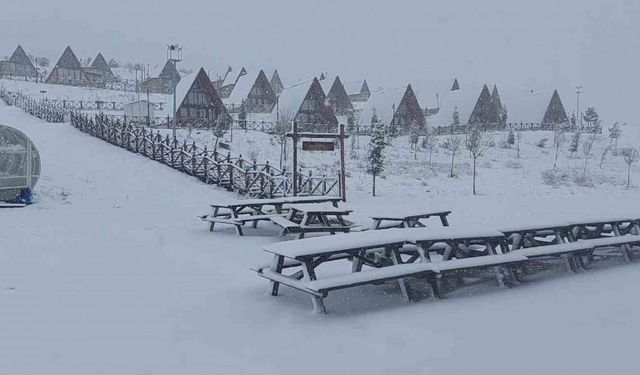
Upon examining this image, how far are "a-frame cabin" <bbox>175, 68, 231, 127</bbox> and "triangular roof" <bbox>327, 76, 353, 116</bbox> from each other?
16.4 m

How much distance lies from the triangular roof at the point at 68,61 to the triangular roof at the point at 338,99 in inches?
Answer: 1278

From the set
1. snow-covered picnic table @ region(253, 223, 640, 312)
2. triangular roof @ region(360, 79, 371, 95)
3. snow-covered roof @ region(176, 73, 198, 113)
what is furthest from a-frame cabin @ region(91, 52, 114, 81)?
snow-covered picnic table @ region(253, 223, 640, 312)

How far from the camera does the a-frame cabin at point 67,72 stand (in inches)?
2596

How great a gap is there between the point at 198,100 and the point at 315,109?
10.5 metres

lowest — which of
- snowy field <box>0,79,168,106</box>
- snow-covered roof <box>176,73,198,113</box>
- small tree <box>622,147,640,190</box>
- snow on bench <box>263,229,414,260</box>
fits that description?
snow on bench <box>263,229,414,260</box>

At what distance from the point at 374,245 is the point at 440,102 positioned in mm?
53154

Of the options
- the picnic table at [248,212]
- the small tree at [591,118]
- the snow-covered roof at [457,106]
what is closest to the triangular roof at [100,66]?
the snow-covered roof at [457,106]

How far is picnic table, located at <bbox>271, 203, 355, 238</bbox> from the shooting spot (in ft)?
32.7

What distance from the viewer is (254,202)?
35.5 feet

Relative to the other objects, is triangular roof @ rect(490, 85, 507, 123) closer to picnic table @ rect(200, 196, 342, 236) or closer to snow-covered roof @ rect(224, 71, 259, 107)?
snow-covered roof @ rect(224, 71, 259, 107)

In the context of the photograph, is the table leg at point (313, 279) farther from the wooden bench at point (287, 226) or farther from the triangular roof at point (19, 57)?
the triangular roof at point (19, 57)

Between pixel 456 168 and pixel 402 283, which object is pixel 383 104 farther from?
pixel 402 283

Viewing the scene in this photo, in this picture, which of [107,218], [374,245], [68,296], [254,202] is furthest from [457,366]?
[107,218]

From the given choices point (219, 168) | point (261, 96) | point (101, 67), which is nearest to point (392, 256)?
point (219, 168)
